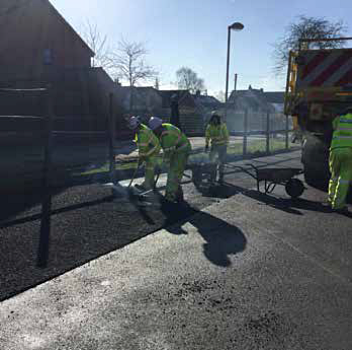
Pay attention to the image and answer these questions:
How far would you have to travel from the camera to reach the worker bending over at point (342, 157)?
6066 millimetres

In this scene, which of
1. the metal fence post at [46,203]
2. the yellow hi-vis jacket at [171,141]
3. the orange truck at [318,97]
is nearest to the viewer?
the metal fence post at [46,203]

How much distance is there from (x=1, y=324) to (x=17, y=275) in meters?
0.87

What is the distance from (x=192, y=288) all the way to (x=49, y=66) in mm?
26252

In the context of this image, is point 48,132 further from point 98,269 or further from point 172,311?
point 172,311

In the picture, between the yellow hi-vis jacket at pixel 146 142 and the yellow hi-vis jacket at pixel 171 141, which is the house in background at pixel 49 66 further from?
the yellow hi-vis jacket at pixel 171 141

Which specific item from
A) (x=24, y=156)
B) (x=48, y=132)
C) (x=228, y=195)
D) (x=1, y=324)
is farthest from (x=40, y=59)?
(x=1, y=324)

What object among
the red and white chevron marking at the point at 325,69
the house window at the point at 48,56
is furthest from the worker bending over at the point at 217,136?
the house window at the point at 48,56

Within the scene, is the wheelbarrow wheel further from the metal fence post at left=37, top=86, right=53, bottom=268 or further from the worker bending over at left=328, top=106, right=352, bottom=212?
the metal fence post at left=37, top=86, right=53, bottom=268

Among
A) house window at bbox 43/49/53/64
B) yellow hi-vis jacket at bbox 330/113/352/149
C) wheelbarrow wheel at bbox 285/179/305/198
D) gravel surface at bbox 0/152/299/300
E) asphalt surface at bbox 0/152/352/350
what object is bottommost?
gravel surface at bbox 0/152/299/300

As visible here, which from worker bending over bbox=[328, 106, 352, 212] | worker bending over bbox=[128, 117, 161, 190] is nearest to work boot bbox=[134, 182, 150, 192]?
worker bending over bbox=[128, 117, 161, 190]

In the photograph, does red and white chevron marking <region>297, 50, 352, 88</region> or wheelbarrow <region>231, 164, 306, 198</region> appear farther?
red and white chevron marking <region>297, 50, 352, 88</region>

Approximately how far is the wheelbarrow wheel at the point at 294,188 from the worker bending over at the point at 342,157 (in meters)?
0.87

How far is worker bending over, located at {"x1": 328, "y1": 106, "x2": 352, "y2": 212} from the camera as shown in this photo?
607cm

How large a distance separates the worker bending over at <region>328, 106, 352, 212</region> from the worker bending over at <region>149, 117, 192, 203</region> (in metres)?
2.43
